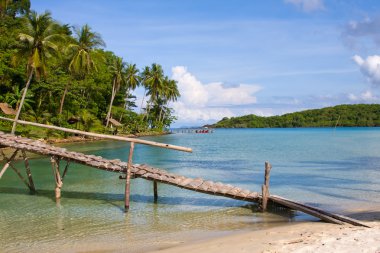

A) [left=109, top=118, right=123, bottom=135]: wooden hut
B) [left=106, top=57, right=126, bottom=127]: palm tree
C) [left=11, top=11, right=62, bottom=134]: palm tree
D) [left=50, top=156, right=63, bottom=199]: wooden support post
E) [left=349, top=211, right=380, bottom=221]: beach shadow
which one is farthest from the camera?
[left=109, top=118, right=123, bottom=135]: wooden hut

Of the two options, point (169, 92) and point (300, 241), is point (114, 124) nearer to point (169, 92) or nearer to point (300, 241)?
point (169, 92)

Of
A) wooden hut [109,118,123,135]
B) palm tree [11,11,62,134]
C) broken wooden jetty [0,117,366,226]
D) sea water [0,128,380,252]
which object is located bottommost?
sea water [0,128,380,252]

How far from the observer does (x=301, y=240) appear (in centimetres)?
791

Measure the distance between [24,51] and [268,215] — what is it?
80.3ft

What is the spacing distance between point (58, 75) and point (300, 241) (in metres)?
41.6

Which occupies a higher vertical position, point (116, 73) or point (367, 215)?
point (116, 73)

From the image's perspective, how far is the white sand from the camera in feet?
23.1

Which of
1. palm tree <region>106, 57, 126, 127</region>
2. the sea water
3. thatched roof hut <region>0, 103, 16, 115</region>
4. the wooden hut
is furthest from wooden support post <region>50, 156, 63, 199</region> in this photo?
the wooden hut

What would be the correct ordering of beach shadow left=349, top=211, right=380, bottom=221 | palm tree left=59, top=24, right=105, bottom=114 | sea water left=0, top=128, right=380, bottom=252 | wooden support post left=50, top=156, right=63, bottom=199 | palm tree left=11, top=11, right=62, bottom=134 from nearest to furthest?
sea water left=0, top=128, right=380, bottom=252, beach shadow left=349, top=211, right=380, bottom=221, wooden support post left=50, top=156, right=63, bottom=199, palm tree left=11, top=11, right=62, bottom=134, palm tree left=59, top=24, right=105, bottom=114

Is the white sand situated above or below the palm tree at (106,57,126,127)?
below

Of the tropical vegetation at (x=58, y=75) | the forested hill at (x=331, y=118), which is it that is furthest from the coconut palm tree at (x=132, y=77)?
the forested hill at (x=331, y=118)

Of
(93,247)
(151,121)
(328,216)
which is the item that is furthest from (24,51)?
(151,121)

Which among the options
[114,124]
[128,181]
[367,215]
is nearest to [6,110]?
[114,124]

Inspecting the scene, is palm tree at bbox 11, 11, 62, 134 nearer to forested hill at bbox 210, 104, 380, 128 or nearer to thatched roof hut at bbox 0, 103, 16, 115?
thatched roof hut at bbox 0, 103, 16, 115
